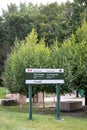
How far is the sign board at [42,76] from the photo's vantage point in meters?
14.6

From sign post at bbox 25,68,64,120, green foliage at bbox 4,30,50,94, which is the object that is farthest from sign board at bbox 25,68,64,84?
green foliage at bbox 4,30,50,94

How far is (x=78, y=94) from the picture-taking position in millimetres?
40344

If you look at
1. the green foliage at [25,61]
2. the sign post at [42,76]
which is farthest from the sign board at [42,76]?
the green foliage at [25,61]

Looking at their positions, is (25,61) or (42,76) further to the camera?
(25,61)

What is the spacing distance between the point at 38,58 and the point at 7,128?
38.3 feet

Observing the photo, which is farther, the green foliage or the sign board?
the green foliage

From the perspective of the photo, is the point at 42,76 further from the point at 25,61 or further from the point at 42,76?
the point at 25,61

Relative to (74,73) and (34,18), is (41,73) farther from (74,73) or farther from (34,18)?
(34,18)

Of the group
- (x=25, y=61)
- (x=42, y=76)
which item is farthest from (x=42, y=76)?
(x=25, y=61)

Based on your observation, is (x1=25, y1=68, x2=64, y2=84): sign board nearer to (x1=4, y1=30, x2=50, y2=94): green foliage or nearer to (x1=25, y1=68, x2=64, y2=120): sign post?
(x1=25, y1=68, x2=64, y2=120): sign post

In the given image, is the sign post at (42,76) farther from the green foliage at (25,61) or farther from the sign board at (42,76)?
the green foliage at (25,61)

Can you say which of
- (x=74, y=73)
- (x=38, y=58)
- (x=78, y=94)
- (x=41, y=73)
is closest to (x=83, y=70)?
(x=74, y=73)

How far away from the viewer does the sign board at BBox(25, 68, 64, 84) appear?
48.0 ft

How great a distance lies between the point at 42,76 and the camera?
14.9m
